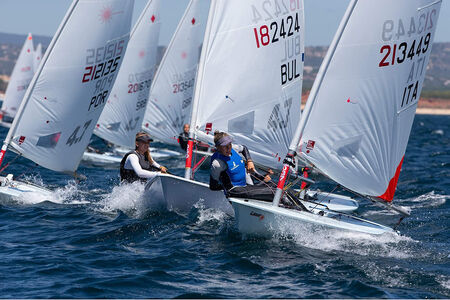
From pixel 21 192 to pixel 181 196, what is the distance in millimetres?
3156

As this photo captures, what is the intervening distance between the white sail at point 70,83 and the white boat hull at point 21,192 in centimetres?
53

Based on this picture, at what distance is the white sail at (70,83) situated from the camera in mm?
12258

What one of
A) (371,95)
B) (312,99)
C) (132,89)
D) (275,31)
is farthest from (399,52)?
(132,89)

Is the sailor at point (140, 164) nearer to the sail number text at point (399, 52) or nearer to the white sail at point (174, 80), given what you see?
the sail number text at point (399, 52)

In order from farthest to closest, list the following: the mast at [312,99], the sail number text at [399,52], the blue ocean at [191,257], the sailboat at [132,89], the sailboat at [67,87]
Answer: the sailboat at [132,89] → the sailboat at [67,87] → the sail number text at [399,52] → the mast at [312,99] → the blue ocean at [191,257]

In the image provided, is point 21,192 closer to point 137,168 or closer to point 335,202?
point 137,168

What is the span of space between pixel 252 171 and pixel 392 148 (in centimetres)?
215

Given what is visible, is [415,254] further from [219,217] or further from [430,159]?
[430,159]

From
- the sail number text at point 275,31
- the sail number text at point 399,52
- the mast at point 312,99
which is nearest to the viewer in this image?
the mast at point 312,99

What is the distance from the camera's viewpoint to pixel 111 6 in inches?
498

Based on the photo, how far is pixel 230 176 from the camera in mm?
10000

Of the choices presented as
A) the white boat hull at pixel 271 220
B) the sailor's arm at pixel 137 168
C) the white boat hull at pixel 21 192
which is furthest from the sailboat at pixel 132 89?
the white boat hull at pixel 271 220

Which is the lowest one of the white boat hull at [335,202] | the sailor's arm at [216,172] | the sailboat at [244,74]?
the white boat hull at [335,202]

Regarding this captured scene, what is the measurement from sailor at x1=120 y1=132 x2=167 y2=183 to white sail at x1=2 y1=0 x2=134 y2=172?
1910 mm
